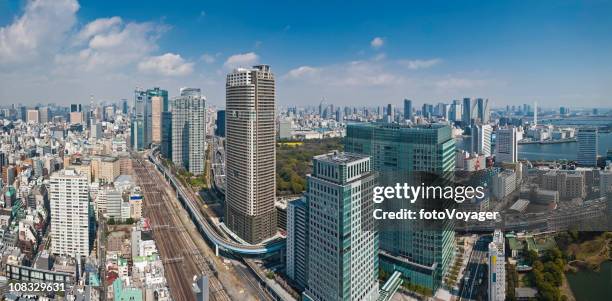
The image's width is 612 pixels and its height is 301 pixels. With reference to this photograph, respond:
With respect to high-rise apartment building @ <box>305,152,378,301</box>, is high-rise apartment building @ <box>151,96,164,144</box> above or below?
above

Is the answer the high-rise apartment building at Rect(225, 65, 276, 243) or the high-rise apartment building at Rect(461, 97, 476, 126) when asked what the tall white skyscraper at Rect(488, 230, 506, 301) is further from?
the high-rise apartment building at Rect(461, 97, 476, 126)

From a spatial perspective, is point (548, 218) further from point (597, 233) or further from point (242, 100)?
point (242, 100)

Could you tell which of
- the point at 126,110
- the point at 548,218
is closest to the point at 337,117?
the point at 126,110

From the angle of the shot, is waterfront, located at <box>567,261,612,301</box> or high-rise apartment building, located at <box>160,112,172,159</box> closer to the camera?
waterfront, located at <box>567,261,612,301</box>

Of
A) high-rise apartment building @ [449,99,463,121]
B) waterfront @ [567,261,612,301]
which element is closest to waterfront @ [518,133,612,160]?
high-rise apartment building @ [449,99,463,121]

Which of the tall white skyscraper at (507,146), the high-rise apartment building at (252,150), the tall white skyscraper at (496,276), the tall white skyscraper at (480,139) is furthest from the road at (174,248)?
the tall white skyscraper at (480,139)

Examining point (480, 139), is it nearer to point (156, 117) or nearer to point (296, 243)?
point (296, 243)
